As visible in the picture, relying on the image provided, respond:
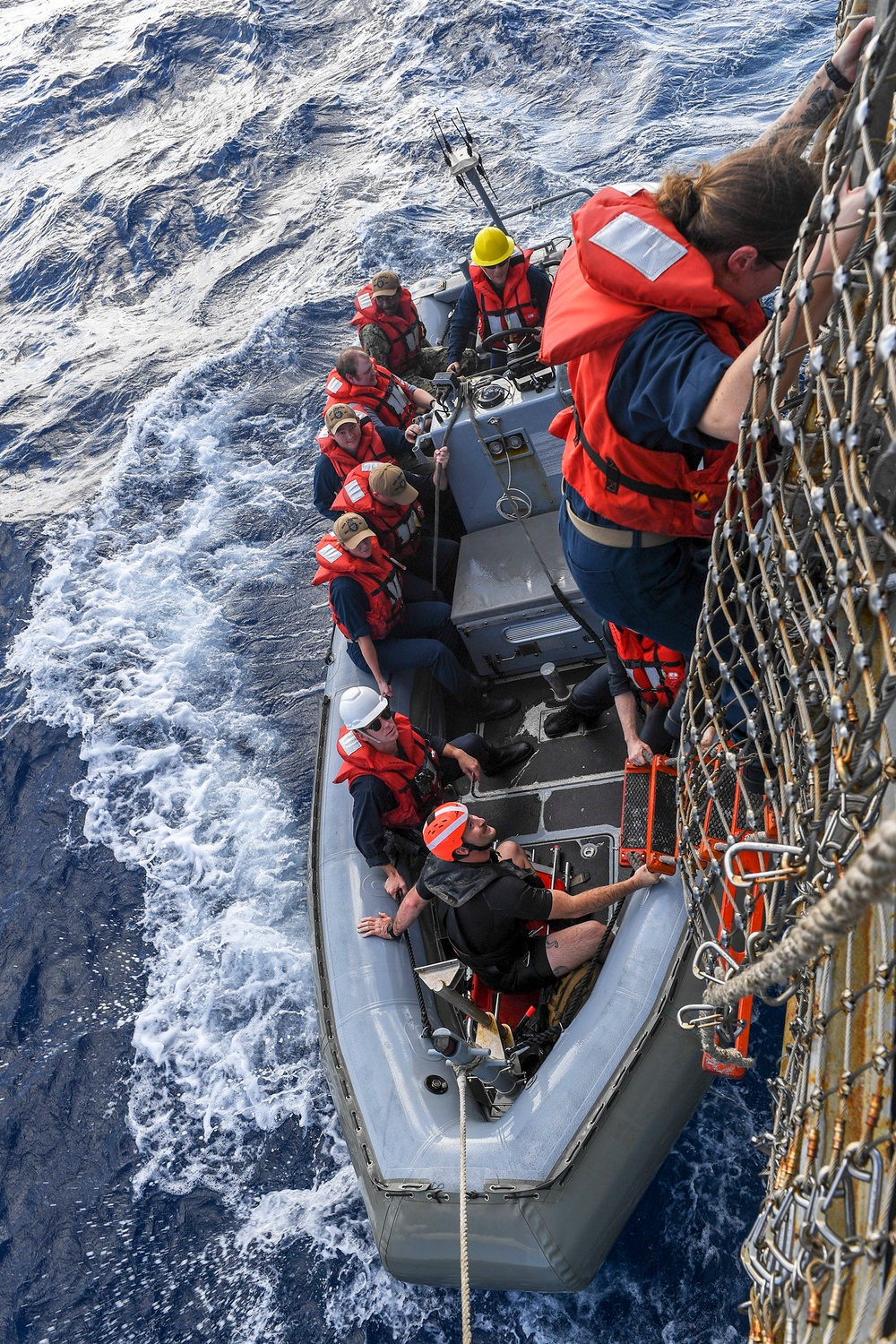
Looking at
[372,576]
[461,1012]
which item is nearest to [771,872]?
[461,1012]

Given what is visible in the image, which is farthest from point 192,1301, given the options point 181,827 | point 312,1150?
point 181,827

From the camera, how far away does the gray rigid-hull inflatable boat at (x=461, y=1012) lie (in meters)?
2.95

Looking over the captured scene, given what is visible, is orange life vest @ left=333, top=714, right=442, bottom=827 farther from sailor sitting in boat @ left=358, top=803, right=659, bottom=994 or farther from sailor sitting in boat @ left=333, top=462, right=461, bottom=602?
sailor sitting in boat @ left=333, top=462, right=461, bottom=602

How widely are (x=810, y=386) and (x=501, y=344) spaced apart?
13.5ft

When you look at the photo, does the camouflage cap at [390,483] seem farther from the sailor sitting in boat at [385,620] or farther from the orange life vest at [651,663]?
the orange life vest at [651,663]

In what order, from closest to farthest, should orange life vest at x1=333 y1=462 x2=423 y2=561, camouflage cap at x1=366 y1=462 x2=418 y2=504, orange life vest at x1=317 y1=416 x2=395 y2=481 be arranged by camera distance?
camouflage cap at x1=366 y1=462 x2=418 y2=504 < orange life vest at x1=333 y1=462 x2=423 y2=561 < orange life vest at x1=317 y1=416 x2=395 y2=481

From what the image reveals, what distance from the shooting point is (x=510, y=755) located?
4340 millimetres

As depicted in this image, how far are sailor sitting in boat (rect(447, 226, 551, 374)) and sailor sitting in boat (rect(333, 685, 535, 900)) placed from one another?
7.71ft

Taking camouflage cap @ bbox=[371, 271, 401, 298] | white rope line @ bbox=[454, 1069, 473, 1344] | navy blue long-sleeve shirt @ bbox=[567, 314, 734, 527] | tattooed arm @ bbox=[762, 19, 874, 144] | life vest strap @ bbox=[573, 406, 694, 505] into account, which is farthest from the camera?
camouflage cap @ bbox=[371, 271, 401, 298]

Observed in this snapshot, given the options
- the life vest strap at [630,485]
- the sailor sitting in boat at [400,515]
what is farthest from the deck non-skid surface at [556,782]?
the life vest strap at [630,485]

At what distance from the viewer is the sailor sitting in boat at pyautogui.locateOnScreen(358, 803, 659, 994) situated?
312cm

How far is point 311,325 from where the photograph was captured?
33.6 feet

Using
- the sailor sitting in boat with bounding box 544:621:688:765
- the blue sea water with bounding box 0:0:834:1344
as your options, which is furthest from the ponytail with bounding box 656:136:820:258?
the blue sea water with bounding box 0:0:834:1344

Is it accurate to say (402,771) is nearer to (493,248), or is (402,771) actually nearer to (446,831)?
(446,831)
